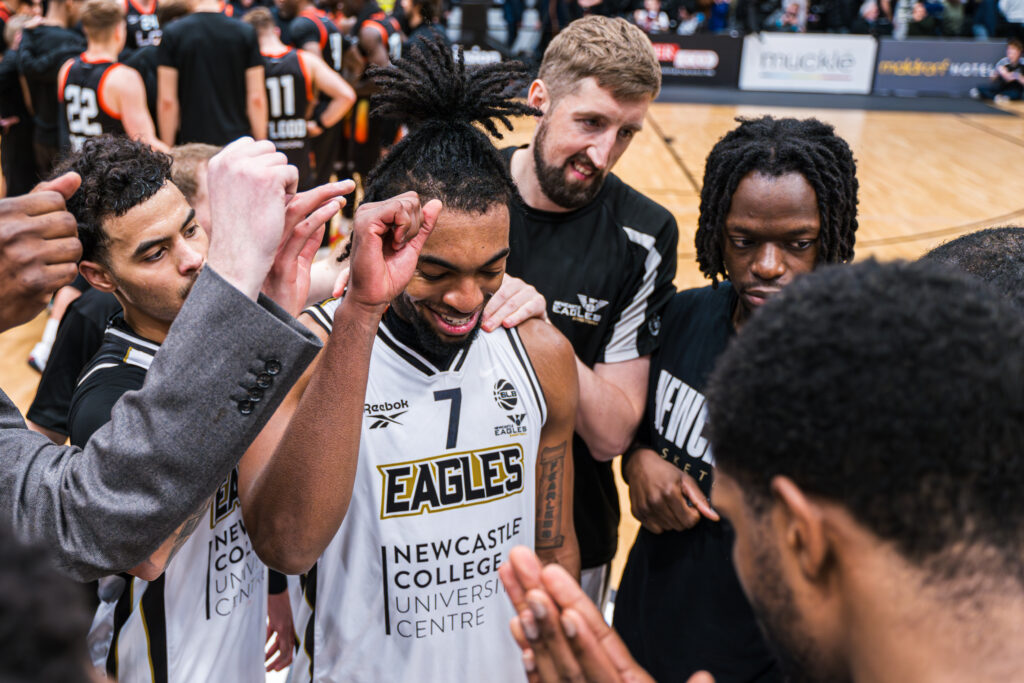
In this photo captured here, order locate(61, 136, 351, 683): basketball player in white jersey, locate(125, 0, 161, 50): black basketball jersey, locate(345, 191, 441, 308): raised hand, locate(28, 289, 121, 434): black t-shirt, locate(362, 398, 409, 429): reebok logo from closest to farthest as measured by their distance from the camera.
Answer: locate(345, 191, 441, 308): raised hand, locate(61, 136, 351, 683): basketball player in white jersey, locate(362, 398, 409, 429): reebok logo, locate(28, 289, 121, 434): black t-shirt, locate(125, 0, 161, 50): black basketball jersey

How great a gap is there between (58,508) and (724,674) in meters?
1.55

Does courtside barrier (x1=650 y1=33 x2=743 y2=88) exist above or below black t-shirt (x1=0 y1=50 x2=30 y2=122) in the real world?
below

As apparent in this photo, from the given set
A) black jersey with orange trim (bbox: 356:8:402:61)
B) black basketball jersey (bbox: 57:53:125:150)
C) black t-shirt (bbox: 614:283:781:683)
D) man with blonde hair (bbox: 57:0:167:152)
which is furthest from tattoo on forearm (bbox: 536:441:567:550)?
black jersey with orange trim (bbox: 356:8:402:61)

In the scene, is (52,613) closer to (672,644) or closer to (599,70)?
(672,644)

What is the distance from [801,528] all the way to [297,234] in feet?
3.42

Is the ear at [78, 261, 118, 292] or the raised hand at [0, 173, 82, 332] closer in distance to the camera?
the raised hand at [0, 173, 82, 332]

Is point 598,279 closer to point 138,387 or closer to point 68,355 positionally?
point 138,387

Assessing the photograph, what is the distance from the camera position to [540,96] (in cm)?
267

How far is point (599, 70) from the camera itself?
8.30 ft

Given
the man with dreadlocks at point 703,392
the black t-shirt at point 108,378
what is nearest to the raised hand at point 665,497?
the man with dreadlocks at point 703,392

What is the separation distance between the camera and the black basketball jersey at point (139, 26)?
8.20 metres

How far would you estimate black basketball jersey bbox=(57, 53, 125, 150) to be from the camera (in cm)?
527

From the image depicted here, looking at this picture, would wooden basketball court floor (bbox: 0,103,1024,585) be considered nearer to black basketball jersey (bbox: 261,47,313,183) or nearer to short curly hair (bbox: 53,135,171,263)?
black basketball jersey (bbox: 261,47,313,183)

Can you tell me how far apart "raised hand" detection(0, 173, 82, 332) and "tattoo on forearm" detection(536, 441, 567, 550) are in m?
1.20
